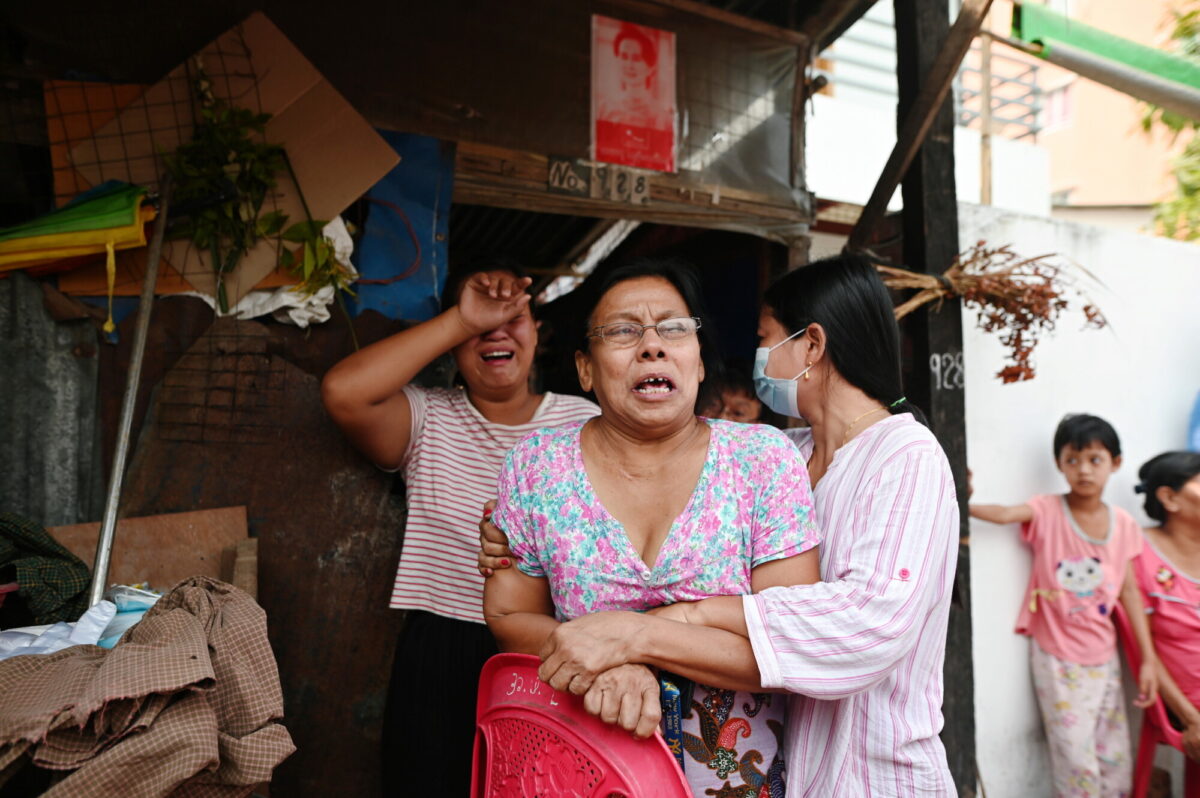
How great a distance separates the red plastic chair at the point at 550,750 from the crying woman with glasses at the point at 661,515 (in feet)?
0.35

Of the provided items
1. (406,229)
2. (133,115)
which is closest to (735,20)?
(406,229)

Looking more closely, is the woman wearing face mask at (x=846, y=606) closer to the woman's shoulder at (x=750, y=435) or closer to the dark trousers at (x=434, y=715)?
the woman's shoulder at (x=750, y=435)

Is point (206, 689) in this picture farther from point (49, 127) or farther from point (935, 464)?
point (49, 127)

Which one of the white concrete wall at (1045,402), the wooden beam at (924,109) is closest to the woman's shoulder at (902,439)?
the wooden beam at (924,109)

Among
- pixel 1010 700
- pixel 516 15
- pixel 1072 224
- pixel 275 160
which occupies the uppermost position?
pixel 516 15

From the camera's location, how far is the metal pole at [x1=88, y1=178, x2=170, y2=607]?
1849mm

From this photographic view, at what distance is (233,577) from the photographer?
2.25m

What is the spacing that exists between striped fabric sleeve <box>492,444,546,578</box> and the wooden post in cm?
195

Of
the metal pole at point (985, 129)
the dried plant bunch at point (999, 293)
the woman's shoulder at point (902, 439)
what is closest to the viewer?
the woman's shoulder at point (902, 439)

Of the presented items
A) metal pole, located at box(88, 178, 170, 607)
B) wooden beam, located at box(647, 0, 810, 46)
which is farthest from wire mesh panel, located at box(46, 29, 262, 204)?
wooden beam, located at box(647, 0, 810, 46)

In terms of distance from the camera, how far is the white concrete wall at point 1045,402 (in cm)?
419

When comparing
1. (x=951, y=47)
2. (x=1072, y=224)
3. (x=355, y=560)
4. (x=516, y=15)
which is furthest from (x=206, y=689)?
(x=1072, y=224)

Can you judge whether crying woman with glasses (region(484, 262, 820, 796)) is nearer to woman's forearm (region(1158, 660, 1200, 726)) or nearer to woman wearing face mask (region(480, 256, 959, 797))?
woman wearing face mask (region(480, 256, 959, 797))

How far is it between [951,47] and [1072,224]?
107 inches
